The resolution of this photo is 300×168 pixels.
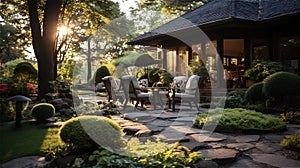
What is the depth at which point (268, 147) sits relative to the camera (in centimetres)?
327

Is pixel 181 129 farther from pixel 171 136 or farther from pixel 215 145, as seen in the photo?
pixel 215 145

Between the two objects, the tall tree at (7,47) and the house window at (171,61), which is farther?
the tall tree at (7,47)

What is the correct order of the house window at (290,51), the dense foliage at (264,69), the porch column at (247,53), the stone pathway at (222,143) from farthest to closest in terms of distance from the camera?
the porch column at (247,53) → the house window at (290,51) → the dense foliage at (264,69) → the stone pathway at (222,143)

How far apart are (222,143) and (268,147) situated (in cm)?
54

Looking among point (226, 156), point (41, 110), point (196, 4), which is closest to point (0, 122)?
point (41, 110)

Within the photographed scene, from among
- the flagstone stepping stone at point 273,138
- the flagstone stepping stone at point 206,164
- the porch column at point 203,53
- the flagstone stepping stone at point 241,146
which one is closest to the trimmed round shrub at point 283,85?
the flagstone stepping stone at point 273,138

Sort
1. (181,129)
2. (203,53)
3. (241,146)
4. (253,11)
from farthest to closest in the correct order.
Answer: (203,53)
(253,11)
(181,129)
(241,146)

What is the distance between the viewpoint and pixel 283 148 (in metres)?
3.23

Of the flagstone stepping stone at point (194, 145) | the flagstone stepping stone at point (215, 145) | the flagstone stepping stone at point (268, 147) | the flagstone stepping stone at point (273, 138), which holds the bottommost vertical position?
the flagstone stepping stone at point (273, 138)

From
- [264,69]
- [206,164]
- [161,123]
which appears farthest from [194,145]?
[264,69]

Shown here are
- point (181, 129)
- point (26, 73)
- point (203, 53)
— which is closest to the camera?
point (181, 129)

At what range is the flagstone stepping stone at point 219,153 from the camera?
9.29 ft

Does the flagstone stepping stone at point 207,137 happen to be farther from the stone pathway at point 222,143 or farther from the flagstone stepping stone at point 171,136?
the flagstone stepping stone at point 171,136

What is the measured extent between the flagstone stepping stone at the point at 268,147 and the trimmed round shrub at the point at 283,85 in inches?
120
